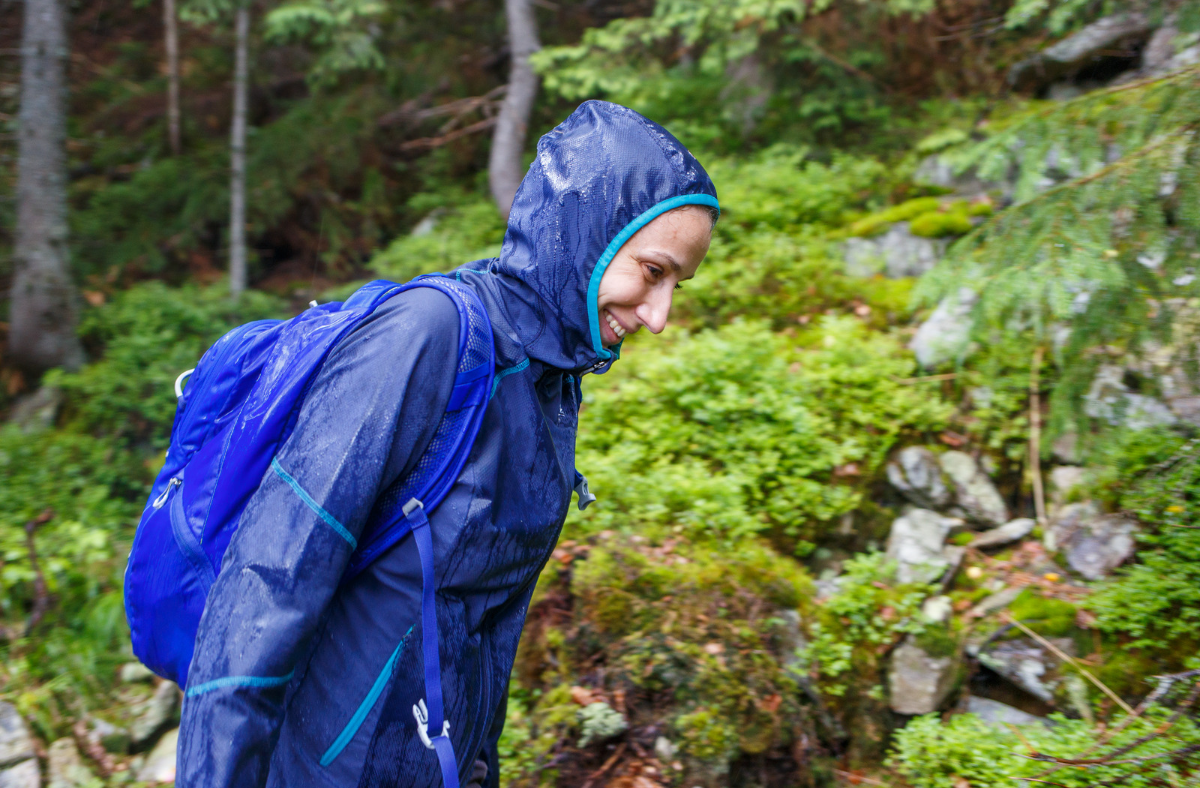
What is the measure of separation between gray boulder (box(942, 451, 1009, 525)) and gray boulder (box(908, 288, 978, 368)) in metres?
0.68

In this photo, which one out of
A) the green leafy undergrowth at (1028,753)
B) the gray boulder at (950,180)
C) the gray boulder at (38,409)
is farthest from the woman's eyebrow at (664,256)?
the gray boulder at (38,409)

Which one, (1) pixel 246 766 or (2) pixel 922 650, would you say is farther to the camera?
(2) pixel 922 650

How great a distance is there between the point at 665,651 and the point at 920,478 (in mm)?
2219

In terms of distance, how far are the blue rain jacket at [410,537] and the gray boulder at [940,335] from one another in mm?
3771

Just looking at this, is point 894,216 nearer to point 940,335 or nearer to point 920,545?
point 940,335

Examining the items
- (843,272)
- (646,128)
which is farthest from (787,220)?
(646,128)

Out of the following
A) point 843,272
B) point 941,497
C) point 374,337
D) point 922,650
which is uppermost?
point 374,337

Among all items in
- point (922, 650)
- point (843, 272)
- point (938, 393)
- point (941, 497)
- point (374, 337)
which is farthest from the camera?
point (843, 272)

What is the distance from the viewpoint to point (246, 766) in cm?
112

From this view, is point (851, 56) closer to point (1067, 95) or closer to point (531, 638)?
point (1067, 95)

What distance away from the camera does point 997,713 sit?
334 cm

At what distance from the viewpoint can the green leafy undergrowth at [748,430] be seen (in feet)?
13.6

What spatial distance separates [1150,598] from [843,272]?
376 cm

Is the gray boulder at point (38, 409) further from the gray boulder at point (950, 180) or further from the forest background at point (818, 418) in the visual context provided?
the gray boulder at point (950, 180)
